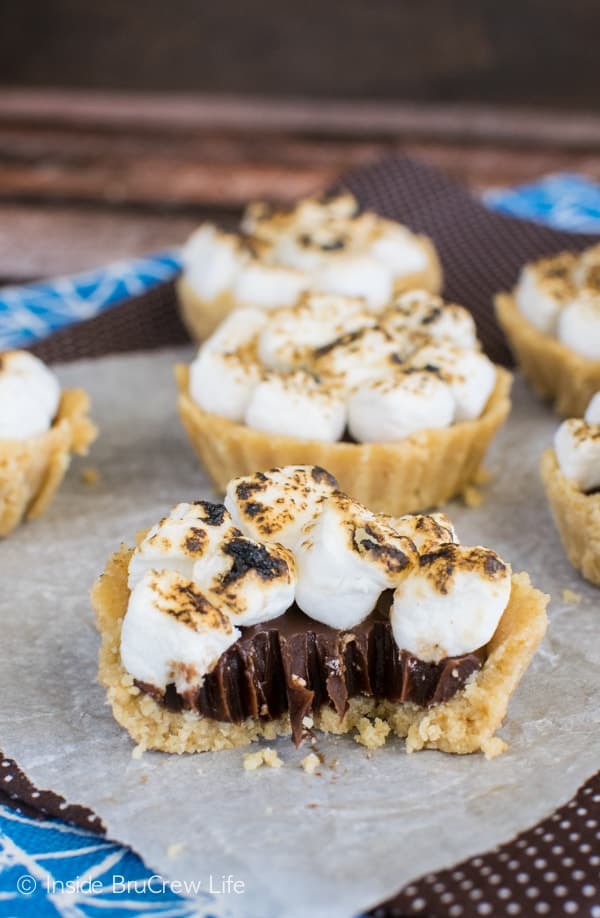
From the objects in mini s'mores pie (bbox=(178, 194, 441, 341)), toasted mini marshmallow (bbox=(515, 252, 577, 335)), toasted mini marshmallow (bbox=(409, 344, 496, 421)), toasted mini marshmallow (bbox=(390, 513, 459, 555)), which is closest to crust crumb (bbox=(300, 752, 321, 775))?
toasted mini marshmallow (bbox=(390, 513, 459, 555))

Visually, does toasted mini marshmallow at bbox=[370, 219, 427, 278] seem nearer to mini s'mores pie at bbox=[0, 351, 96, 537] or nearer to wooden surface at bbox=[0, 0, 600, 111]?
mini s'mores pie at bbox=[0, 351, 96, 537]

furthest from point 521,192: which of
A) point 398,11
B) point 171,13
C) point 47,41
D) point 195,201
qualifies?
point 47,41

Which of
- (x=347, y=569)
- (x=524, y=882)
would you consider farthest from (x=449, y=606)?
(x=524, y=882)

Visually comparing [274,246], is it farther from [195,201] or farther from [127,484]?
[195,201]

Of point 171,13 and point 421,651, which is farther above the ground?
point 421,651

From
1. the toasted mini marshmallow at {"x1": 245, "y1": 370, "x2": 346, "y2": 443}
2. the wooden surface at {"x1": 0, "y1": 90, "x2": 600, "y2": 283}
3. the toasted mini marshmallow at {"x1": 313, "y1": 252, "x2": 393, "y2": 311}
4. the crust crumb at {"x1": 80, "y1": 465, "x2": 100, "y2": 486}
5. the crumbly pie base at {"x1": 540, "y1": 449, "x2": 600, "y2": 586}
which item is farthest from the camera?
the wooden surface at {"x1": 0, "y1": 90, "x2": 600, "y2": 283}

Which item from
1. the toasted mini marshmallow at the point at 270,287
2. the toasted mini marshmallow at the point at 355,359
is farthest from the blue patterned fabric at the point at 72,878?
the toasted mini marshmallow at the point at 270,287
